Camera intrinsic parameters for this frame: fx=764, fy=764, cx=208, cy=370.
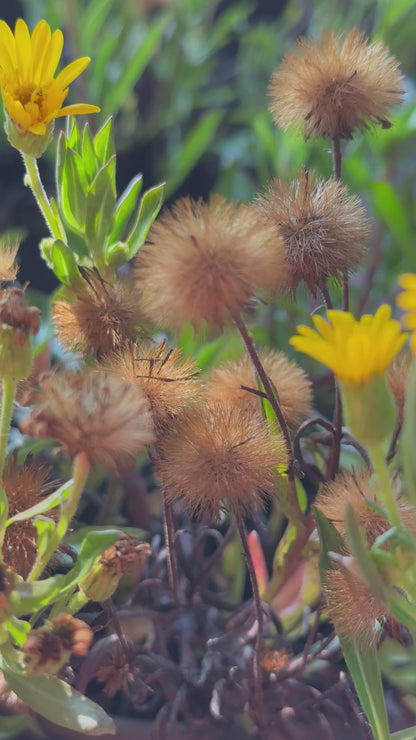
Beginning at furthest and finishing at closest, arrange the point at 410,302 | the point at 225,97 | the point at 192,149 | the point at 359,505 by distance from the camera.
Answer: the point at 225,97, the point at 192,149, the point at 359,505, the point at 410,302

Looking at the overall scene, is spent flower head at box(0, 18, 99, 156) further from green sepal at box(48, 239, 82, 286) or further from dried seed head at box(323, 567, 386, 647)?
dried seed head at box(323, 567, 386, 647)

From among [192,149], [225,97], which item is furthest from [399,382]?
[225,97]

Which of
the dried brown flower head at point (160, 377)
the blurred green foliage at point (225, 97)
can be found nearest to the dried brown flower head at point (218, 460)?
the dried brown flower head at point (160, 377)

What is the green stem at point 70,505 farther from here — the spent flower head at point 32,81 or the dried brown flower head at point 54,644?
the spent flower head at point 32,81

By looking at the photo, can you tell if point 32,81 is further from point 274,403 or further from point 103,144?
point 274,403

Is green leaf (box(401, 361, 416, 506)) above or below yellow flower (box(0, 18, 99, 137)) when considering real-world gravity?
below

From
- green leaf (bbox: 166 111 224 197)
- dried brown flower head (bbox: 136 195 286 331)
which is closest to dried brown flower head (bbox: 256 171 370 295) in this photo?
dried brown flower head (bbox: 136 195 286 331)
